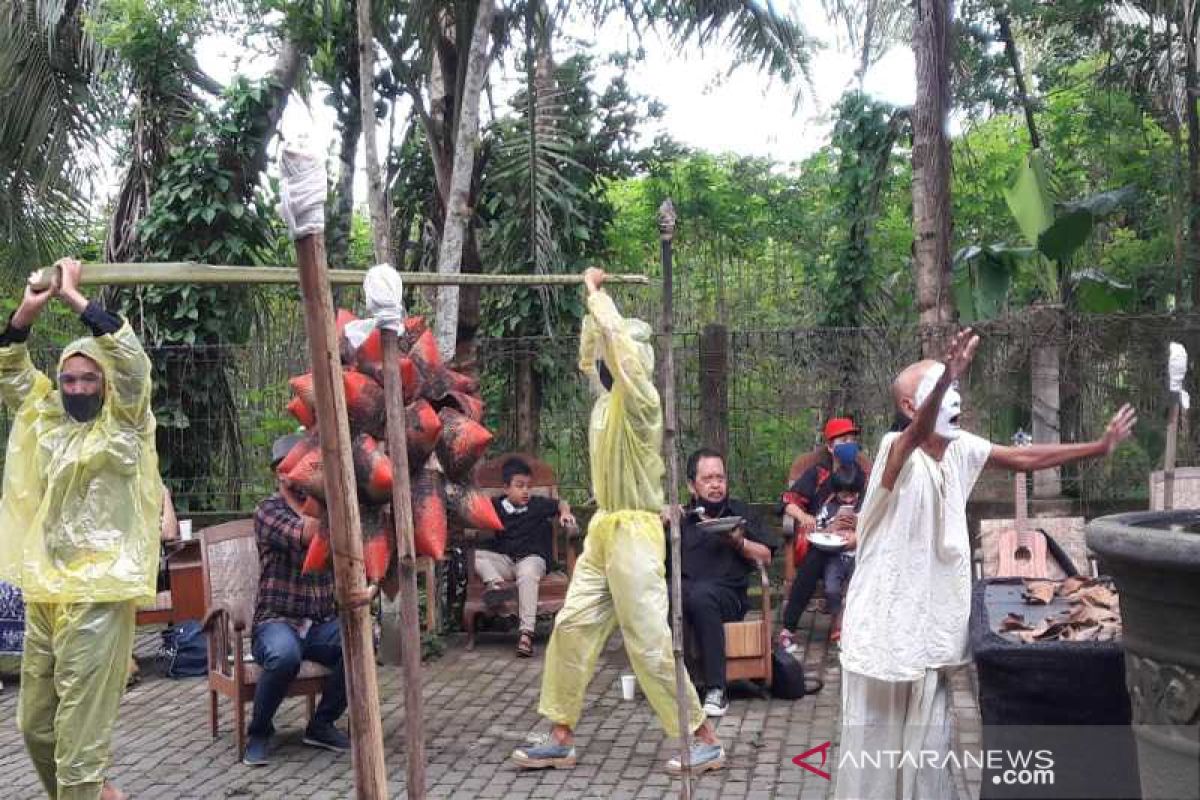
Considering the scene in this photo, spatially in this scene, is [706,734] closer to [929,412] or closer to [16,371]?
[929,412]

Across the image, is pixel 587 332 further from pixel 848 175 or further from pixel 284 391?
pixel 848 175

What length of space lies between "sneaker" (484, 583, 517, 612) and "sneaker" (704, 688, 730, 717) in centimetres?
212

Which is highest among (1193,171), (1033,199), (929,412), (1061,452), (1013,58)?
(1013,58)

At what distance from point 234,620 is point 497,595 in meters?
2.54

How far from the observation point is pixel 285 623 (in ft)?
21.8

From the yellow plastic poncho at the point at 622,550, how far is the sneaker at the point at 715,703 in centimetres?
77

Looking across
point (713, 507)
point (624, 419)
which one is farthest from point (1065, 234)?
point (624, 419)

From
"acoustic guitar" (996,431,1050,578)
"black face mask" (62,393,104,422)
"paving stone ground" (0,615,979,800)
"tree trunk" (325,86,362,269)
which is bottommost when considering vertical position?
"paving stone ground" (0,615,979,800)

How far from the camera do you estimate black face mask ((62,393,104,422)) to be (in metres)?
5.32

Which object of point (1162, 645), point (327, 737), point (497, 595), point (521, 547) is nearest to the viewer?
point (1162, 645)

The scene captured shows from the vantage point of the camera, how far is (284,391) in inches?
418

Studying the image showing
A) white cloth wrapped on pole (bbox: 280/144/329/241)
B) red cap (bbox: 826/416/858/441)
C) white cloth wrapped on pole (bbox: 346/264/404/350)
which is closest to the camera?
white cloth wrapped on pole (bbox: 280/144/329/241)

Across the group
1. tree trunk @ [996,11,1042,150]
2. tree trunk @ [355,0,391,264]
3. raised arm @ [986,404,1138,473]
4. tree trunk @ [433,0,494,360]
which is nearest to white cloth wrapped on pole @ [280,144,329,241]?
raised arm @ [986,404,1138,473]

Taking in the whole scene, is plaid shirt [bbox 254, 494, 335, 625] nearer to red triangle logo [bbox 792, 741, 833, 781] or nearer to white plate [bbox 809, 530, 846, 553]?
red triangle logo [bbox 792, 741, 833, 781]
